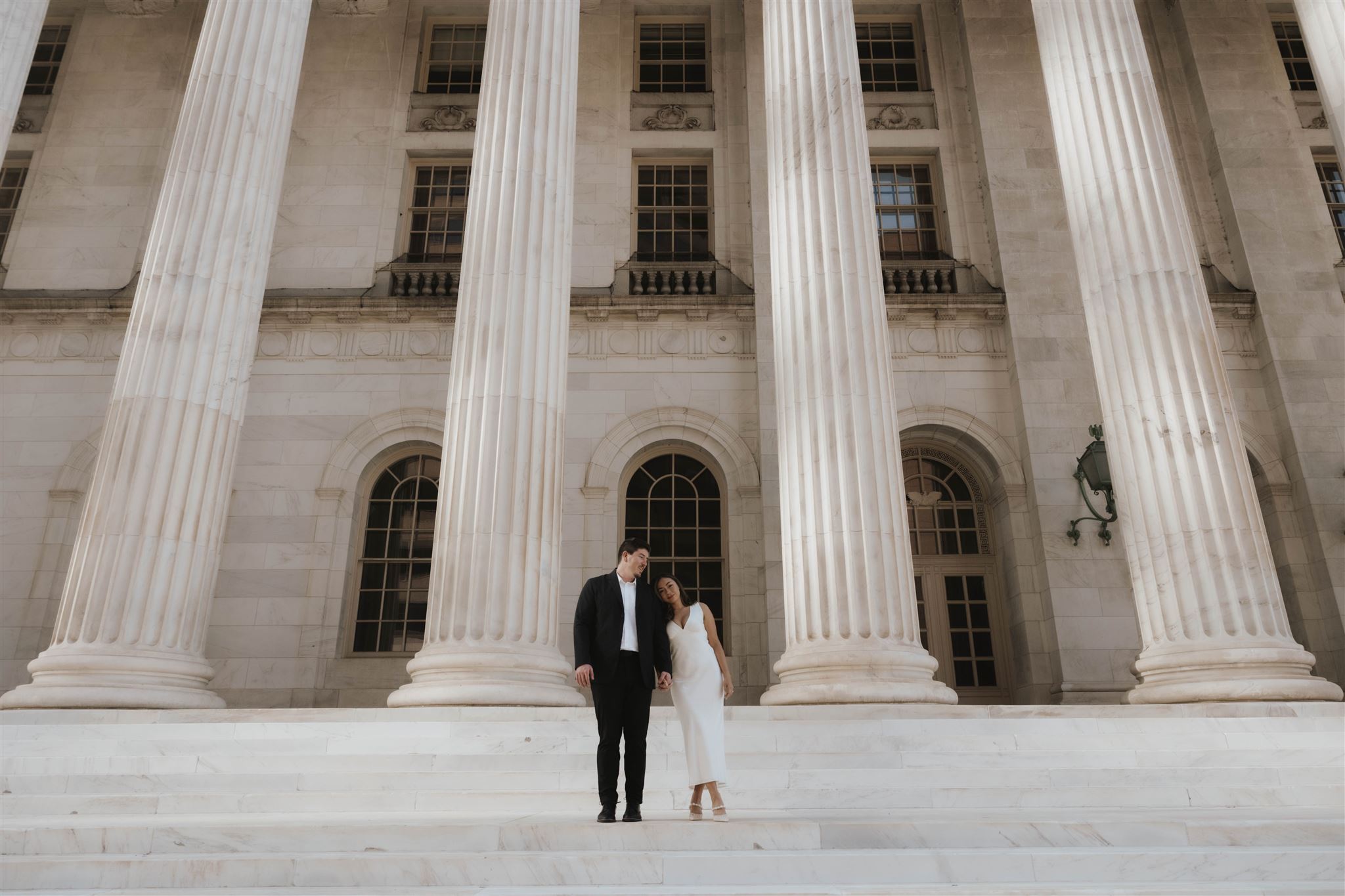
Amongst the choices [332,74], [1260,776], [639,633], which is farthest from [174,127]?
[1260,776]

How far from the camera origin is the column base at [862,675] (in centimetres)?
1033

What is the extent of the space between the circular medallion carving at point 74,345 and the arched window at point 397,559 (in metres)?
6.37

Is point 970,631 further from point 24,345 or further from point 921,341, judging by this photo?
point 24,345

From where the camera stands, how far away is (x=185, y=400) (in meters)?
12.0

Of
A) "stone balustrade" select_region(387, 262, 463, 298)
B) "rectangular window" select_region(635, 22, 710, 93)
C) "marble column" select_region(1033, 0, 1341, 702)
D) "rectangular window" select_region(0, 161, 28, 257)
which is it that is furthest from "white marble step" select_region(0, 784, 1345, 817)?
"rectangular window" select_region(635, 22, 710, 93)

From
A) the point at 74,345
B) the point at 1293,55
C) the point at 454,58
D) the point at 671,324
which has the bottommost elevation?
the point at 74,345

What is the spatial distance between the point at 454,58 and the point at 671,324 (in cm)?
879

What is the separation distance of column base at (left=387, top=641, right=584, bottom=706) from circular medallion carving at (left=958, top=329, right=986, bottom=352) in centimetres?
1139

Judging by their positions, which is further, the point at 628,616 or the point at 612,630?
the point at 628,616

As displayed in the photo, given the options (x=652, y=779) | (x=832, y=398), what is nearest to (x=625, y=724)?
(x=652, y=779)

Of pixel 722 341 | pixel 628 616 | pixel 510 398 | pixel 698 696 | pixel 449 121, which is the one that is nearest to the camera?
pixel 628 616

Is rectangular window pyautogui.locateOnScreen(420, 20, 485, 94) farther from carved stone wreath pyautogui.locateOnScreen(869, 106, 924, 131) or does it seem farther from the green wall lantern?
the green wall lantern

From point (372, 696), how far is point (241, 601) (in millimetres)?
3000

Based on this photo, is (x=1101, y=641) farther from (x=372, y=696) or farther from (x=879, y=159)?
(x=372, y=696)
